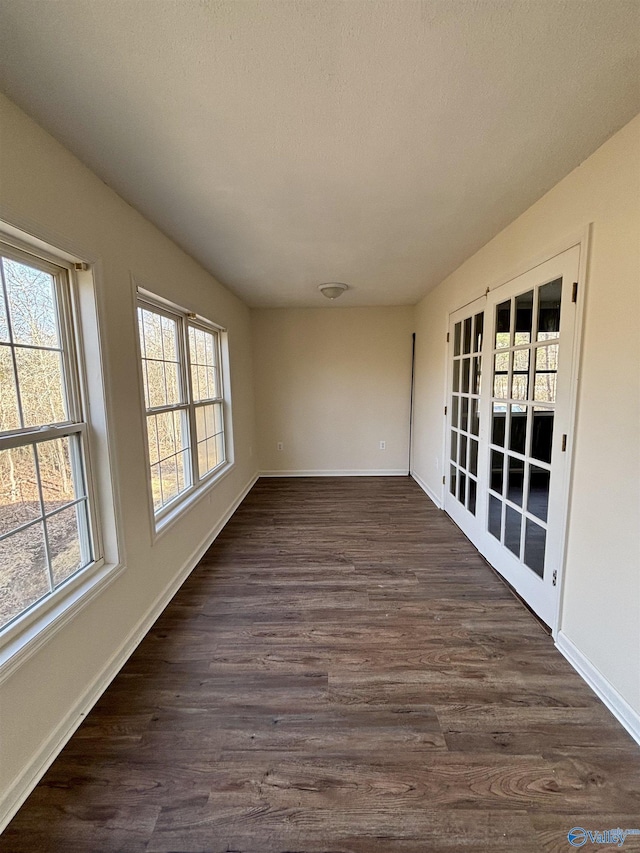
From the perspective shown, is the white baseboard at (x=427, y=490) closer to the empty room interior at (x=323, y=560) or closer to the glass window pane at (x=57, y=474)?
the empty room interior at (x=323, y=560)

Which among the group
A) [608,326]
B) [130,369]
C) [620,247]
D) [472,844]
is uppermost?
[620,247]

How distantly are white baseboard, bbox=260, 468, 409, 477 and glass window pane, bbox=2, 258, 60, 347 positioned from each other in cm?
381

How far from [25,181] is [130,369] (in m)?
0.88

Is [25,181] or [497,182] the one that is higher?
[497,182]

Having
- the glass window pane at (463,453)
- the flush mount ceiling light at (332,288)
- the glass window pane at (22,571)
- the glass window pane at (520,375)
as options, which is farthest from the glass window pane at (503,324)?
the glass window pane at (22,571)

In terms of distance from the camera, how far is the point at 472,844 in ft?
3.41

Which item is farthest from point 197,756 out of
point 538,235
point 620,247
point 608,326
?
point 538,235

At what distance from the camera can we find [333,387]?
4.95m

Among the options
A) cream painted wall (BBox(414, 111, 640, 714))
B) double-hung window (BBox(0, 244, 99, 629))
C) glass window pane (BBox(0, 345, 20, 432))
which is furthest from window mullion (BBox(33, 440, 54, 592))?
cream painted wall (BBox(414, 111, 640, 714))

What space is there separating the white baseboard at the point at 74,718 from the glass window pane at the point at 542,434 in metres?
2.50

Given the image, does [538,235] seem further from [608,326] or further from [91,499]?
[91,499]

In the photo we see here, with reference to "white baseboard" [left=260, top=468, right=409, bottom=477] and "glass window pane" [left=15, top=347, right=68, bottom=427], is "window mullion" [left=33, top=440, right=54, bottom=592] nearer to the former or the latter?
"glass window pane" [left=15, top=347, right=68, bottom=427]

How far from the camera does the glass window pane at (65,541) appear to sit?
145cm

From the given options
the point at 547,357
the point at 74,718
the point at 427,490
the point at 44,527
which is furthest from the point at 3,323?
the point at 427,490
